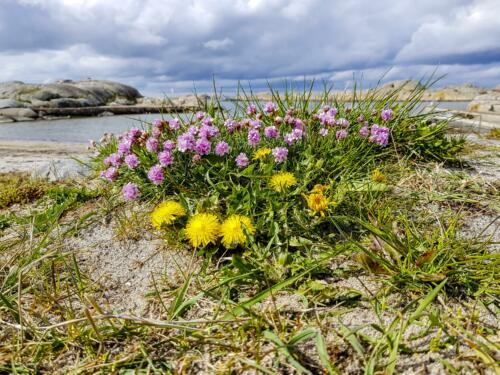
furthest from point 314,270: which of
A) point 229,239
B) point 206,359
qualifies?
point 206,359

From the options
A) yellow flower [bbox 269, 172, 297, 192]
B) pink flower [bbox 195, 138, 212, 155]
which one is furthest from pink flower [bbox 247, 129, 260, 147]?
yellow flower [bbox 269, 172, 297, 192]

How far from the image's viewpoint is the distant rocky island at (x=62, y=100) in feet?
76.8

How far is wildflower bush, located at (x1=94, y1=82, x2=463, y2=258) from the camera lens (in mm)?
2049

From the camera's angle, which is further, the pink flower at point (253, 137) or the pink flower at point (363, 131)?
the pink flower at point (363, 131)

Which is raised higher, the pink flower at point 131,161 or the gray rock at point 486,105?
the pink flower at point 131,161

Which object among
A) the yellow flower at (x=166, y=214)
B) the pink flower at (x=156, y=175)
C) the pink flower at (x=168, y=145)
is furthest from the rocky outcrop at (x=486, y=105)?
the yellow flower at (x=166, y=214)

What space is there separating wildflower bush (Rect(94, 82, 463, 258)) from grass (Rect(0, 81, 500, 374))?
28mm

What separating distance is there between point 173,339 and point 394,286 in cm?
92

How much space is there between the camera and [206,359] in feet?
4.52

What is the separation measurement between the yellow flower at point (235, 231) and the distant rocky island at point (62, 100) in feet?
55.4

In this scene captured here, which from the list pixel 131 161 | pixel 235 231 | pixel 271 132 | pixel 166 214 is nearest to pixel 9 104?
pixel 131 161

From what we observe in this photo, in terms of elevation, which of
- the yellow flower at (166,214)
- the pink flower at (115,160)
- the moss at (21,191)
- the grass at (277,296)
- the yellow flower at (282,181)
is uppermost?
the pink flower at (115,160)

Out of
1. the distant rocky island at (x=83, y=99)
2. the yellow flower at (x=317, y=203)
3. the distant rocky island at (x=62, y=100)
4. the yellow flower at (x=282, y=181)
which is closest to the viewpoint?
the yellow flower at (x=317, y=203)

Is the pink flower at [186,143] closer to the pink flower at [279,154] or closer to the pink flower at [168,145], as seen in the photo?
the pink flower at [168,145]
